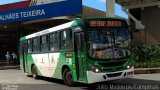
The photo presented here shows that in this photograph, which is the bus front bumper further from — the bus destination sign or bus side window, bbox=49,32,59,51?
bus side window, bbox=49,32,59,51

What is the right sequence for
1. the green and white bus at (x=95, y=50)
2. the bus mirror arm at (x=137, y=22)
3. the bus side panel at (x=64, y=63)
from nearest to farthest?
the green and white bus at (x=95, y=50), the bus side panel at (x=64, y=63), the bus mirror arm at (x=137, y=22)

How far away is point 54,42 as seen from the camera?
18406mm

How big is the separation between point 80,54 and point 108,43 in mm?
1196

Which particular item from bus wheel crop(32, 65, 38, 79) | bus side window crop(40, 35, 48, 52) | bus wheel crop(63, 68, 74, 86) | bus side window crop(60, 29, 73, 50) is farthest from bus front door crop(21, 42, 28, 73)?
bus wheel crop(63, 68, 74, 86)

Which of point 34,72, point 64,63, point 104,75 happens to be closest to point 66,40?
point 64,63

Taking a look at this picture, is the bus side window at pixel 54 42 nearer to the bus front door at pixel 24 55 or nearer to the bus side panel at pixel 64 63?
the bus side panel at pixel 64 63

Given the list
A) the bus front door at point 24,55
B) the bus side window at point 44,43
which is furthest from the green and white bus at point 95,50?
the bus front door at point 24,55

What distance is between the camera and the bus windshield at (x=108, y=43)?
14.9m

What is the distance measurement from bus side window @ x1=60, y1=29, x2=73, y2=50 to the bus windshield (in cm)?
150

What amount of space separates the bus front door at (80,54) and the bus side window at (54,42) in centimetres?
246

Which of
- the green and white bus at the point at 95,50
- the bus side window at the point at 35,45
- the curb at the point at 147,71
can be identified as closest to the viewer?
the green and white bus at the point at 95,50

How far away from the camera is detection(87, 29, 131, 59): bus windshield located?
585 inches

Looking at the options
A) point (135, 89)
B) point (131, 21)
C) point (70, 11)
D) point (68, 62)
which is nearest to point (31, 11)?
point (70, 11)

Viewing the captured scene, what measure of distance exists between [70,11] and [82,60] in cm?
1555
